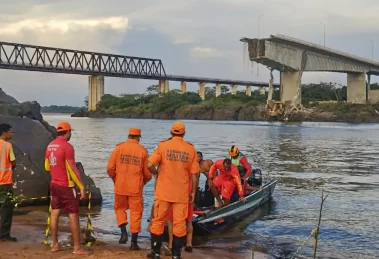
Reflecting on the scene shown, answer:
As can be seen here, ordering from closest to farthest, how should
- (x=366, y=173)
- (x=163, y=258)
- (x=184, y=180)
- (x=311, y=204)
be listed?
(x=184, y=180)
(x=163, y=258)
(x=311, y=204)
(x=366, y=173)

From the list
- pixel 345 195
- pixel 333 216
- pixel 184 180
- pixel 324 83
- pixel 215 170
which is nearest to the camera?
pixel 184 180

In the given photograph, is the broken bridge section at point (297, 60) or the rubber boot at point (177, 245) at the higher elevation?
the broken bridge section at point (297, 60)

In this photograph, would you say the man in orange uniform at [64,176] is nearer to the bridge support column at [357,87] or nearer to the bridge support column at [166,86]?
the bridge support column at [357,87]

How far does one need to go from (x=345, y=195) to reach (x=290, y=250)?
8.48m

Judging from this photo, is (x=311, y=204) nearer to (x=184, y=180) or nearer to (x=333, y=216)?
(x=333, y=216)

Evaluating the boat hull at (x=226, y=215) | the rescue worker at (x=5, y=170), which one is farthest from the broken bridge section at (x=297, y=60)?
the rescue worker at (x=5, y=170)

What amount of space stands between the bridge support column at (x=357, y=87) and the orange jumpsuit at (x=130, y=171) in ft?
344

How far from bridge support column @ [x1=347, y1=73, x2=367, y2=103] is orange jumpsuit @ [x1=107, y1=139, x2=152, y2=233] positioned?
105 metres

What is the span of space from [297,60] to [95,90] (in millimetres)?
73155

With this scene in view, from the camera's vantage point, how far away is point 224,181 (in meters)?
11.8

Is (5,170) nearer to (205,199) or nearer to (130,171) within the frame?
(130,171)

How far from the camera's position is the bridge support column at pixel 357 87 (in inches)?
4247

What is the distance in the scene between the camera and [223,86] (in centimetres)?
18588

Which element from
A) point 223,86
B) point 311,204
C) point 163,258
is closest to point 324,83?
point 223,86
